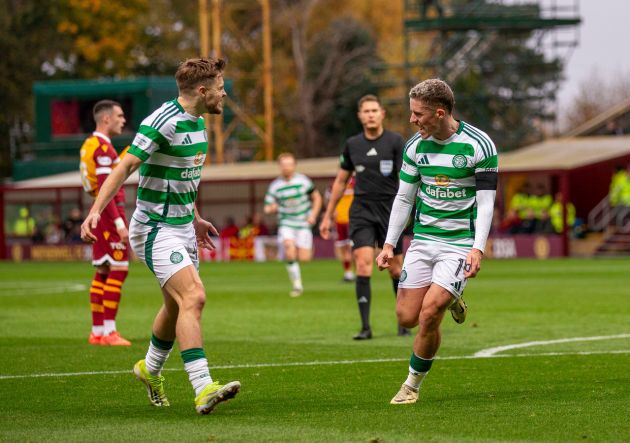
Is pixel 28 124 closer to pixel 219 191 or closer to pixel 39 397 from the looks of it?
pixel 219 191

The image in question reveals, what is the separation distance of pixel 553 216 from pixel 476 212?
3023cm

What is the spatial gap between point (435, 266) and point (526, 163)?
31.5 meters

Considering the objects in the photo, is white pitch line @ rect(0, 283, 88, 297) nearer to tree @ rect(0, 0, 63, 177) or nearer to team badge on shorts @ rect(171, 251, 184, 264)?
team badge on shorts @ rect(171, 251, 184, 264)

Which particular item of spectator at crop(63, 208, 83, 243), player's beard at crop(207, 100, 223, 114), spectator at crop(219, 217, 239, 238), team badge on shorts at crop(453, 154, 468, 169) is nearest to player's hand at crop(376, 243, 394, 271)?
team badge on shorts at crop(453, 154, 468, 169)

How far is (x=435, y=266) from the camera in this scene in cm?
888

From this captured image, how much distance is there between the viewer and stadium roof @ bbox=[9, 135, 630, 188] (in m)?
39.4

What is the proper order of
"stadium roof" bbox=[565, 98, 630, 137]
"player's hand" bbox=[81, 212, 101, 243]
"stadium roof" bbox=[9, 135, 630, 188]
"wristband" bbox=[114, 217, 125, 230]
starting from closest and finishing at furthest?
"player's hand" bbox=[81, 212, 101, 243] → "wristband" bbox=[114, 217, 125, 230] → "stadium roof" bbox=[9, 135, 630, 188] → "stadium roof" bbox=[565, 98, 630, 137]

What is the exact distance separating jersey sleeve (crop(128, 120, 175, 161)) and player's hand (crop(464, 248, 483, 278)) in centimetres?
206

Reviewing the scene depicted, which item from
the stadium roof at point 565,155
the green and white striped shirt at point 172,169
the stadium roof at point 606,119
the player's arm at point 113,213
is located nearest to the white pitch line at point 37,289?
the player's arm at point 113,213

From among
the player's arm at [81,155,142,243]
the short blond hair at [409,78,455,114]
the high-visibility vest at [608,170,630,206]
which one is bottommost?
the high-visibility vest at [608,170,630,206]

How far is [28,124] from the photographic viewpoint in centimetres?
6288

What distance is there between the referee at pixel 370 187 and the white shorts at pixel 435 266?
5027mm

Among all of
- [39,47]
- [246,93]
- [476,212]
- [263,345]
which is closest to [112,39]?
[39,47]

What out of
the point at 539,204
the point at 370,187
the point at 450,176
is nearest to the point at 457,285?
the point at 450,176
